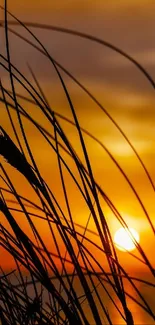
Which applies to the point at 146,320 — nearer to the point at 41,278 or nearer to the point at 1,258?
the point at 1,258

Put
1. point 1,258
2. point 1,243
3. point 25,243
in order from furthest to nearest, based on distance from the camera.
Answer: point 1,258, point 1,243, point 25,243

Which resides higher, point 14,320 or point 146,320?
point 146,320

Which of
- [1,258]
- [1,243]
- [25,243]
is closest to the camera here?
[25,243]

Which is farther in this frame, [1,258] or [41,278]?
[1,258]

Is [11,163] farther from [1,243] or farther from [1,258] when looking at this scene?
[1,258]

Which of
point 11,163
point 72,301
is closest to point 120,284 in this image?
point 72,301

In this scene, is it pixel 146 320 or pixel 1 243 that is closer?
pixel 1 243

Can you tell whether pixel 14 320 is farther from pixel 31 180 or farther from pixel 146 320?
pixel 146 320
